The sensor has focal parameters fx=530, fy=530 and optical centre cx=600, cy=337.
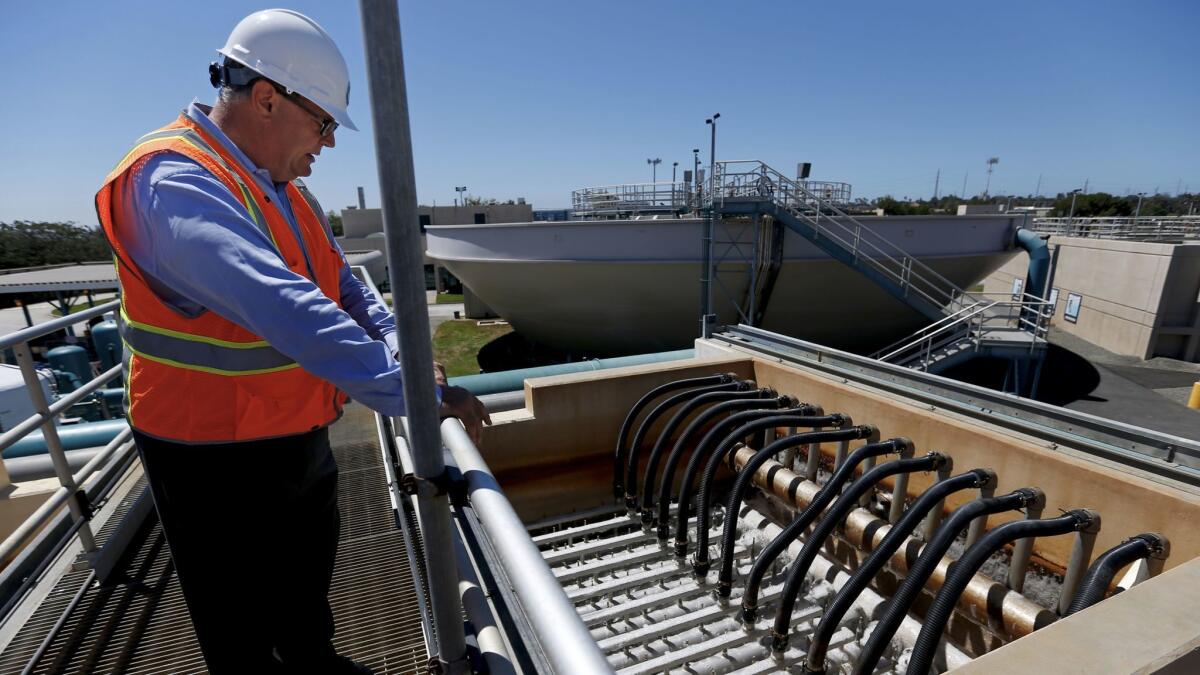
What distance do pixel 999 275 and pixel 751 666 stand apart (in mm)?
38627

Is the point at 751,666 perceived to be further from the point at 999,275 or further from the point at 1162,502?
the point at 999,275

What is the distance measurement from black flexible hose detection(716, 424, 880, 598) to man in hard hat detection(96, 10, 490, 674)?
2482mm

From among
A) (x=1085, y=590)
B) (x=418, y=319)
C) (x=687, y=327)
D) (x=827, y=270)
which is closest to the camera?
(x=418, y=319)

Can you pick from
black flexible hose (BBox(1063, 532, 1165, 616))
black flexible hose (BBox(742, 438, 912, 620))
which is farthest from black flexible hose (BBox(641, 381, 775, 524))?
black flexible hose (BBox(1063, 532, 1165, 616))

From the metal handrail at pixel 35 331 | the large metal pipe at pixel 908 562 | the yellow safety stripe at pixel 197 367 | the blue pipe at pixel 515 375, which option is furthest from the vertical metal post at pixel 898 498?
the metal handrail at pixel 35 331

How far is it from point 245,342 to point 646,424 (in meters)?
3.29

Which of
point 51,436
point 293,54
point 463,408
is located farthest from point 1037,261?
point 51,436

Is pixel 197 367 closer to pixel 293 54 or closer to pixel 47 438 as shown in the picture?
pixel 293 54

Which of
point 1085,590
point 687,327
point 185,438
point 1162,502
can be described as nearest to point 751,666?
point 1085,590

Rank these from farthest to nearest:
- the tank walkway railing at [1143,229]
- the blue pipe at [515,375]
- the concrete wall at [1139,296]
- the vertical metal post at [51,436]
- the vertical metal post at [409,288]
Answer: the tank walkway railing at [1143,229]
the concrete wall at [1139,296]
the blue pipe at [515,375]
the vertical metal post at [51,436]
the vertical metal post at [409,288]

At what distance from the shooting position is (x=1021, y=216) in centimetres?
1532

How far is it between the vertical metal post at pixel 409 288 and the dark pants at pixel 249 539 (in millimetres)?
707

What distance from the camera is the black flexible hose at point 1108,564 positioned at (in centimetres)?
229

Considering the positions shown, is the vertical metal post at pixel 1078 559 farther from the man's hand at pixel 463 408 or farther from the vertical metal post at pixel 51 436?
the vertical metal post at pixel 51 436
